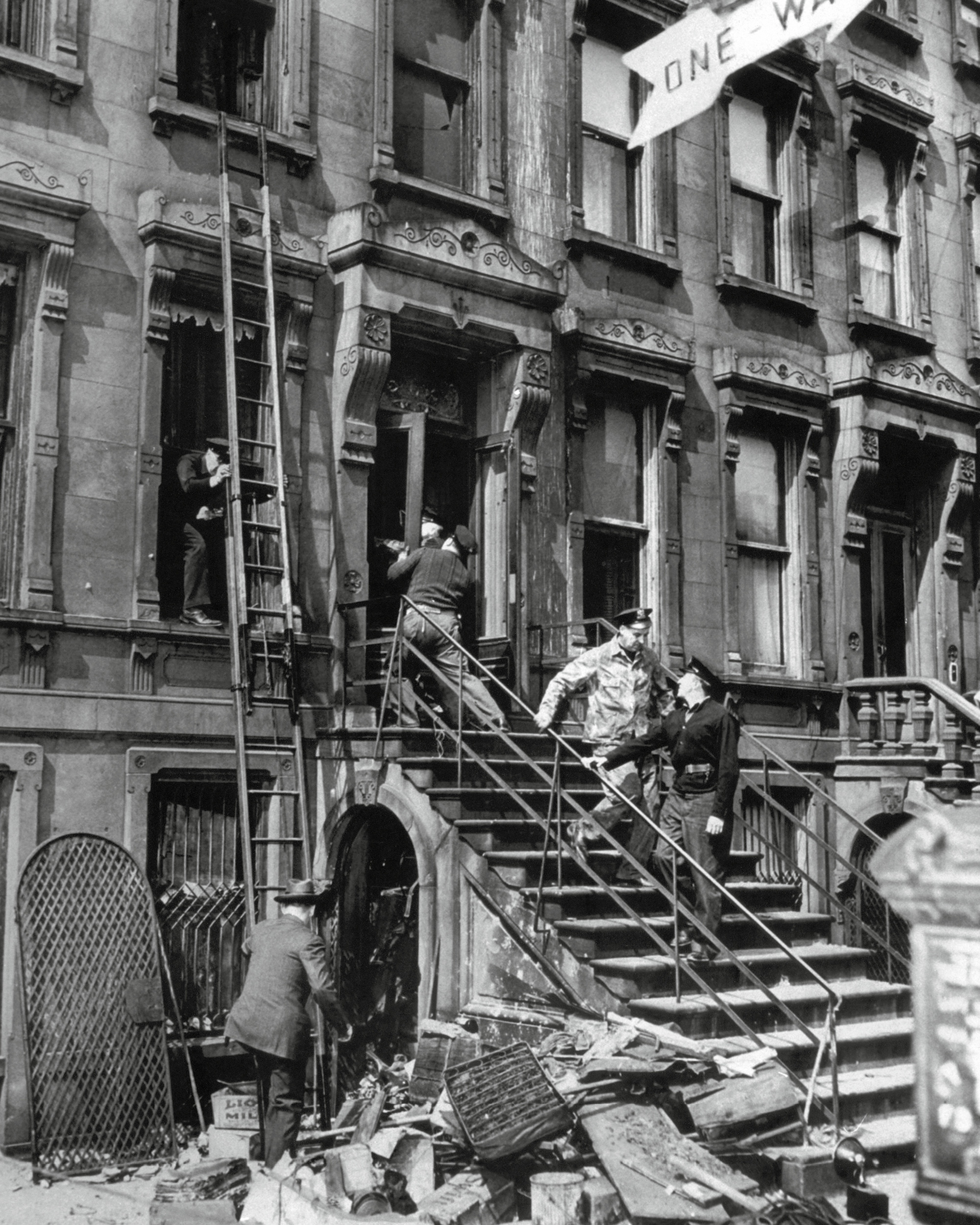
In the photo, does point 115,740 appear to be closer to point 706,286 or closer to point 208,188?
point 208,188

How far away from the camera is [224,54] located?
11.4 m

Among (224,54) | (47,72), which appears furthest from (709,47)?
(47,72)

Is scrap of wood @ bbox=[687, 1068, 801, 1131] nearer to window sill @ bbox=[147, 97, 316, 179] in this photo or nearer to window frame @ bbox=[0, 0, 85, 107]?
window sill @ bbox=[147, 97, 316, 179]

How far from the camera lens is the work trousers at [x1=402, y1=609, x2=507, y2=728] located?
1057cm

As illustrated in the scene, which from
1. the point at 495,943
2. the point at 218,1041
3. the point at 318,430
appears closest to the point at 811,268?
the point at 318,430

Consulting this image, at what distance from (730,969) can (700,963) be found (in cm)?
29

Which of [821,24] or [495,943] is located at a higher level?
[821,24]

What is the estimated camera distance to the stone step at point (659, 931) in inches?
355

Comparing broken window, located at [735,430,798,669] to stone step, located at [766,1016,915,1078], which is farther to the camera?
broken window, located at [735,430,798,669]

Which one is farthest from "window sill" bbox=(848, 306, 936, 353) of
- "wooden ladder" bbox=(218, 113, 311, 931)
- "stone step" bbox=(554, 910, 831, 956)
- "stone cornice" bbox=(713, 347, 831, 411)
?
"stone step" bbox=(554, 910, 831, 956)

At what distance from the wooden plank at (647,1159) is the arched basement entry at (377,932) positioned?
124 inches

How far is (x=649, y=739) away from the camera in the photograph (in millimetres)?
9984

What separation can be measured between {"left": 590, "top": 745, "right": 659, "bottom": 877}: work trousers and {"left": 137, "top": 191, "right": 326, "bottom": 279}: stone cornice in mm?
4473

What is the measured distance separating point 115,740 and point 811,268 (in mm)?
9402
